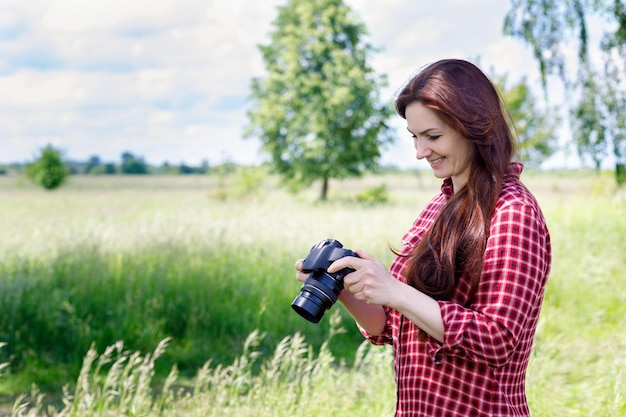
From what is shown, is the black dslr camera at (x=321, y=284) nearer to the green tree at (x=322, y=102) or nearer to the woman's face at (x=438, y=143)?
the woman's face at (x=438, y=143)

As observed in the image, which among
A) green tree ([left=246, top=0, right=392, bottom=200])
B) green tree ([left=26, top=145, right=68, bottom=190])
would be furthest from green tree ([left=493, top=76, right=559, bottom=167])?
green tree ([left=26, top=145, right=68, bottom=190])

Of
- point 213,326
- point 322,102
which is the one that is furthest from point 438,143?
point 322,102

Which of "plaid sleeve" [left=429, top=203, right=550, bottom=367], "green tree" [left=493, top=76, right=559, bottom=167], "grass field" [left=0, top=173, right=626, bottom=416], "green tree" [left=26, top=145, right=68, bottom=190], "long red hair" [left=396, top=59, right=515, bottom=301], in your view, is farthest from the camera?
"green tree" [left=26, top=145, right=68, bottom=190]

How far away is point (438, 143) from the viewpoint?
1.94m

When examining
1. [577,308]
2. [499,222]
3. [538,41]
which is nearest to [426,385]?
[499,222]

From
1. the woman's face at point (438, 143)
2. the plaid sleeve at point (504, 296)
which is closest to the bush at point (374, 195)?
the woman's face at point (438, 143)

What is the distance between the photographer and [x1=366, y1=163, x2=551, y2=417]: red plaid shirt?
1774mm

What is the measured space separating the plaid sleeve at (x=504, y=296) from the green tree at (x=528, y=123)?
23.6 metres

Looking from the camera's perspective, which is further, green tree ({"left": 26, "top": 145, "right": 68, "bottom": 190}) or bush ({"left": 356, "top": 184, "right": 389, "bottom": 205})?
green tree ({"left": 26, "top": 145, "right": 68, "bottom": 190})

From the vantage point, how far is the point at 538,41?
9953 millimetres

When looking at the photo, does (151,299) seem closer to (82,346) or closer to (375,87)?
(82,346)

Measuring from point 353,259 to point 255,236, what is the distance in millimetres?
7074

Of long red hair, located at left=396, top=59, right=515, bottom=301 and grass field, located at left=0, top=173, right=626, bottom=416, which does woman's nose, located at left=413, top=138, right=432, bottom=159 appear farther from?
grass field, located at left=0, top=173, right=626, bottom=416

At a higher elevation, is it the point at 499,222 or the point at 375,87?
the point at 375,87
